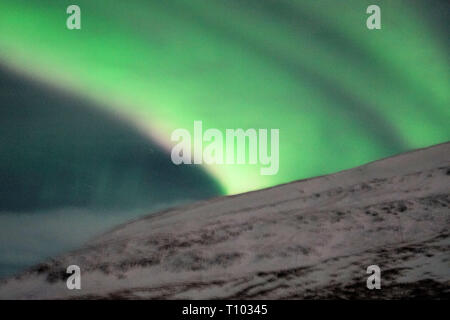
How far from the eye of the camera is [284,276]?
1814 centimetres

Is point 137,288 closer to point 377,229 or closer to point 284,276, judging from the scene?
point 284,276

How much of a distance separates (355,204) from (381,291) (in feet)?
28.6

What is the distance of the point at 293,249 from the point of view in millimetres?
20375

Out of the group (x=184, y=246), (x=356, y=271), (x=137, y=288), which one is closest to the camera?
(x=356, y=271)

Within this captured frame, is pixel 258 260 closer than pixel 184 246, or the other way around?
pixel 258 260

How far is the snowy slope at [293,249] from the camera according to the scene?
16953 mm

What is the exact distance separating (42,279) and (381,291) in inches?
523

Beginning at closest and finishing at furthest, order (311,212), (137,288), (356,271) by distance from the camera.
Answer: (356,271)
(137,288)
(311,212)

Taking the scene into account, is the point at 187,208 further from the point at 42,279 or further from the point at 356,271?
the point at 356,271

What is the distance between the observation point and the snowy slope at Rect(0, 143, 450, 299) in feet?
55.6
